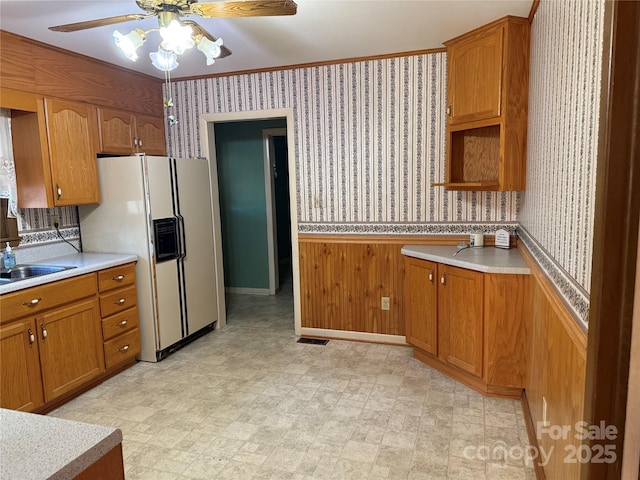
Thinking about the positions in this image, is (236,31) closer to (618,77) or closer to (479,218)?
(479,218)

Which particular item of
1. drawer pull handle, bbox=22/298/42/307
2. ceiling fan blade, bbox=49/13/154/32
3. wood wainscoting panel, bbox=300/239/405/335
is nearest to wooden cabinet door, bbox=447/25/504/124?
wood wainscoting panel, bbox=300/239/405/335

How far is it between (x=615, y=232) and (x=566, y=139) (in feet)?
3.49

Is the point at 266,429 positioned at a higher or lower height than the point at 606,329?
lower

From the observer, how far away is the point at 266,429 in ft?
8.43

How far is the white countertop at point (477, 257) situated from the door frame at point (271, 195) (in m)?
2.38

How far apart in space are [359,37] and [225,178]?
3.04 metres

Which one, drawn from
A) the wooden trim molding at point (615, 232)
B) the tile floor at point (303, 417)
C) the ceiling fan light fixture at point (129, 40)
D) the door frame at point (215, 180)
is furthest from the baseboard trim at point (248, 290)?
the wooden trim molding at point (615, 232)

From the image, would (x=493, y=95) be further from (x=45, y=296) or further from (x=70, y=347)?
(x=70, y=347)

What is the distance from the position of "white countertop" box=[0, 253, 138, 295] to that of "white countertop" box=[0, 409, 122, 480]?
1.94 meters

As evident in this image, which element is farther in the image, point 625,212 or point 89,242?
point 89,242

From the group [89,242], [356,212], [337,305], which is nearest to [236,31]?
[356,212]

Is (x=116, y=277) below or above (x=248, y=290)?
above

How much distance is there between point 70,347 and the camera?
115 inches

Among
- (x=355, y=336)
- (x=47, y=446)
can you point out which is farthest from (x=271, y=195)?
(x=47, y=446)
